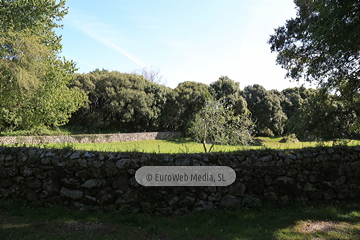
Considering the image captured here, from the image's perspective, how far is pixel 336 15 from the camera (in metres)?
6.27

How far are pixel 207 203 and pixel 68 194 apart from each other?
10.9 feet

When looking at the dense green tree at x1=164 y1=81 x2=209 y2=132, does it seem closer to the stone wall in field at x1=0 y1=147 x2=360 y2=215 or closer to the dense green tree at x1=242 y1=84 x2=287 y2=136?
the dense green tree at x1=242 y1=84 x2=287 y2=136

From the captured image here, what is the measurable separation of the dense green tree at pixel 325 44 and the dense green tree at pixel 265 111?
1091 inches

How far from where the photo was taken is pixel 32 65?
38.7ft

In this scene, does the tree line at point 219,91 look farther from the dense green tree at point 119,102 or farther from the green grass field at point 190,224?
the dense green tree at point 119,102

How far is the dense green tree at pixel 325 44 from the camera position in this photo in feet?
21.4

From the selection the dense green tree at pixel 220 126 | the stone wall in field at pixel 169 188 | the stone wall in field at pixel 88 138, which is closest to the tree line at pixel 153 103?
the stone wall in field at pixel 88 138

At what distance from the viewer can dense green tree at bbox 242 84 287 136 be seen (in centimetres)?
3772

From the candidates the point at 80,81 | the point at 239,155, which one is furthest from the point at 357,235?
the point at 80,81

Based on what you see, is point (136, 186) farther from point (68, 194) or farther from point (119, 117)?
point (119, 117)

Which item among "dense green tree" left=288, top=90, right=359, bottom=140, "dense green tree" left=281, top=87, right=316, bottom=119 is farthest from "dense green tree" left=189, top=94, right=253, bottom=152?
"dense green tree" left=281, top=87, right=316, bottom=119

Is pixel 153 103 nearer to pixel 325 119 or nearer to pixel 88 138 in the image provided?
pixel 88 138

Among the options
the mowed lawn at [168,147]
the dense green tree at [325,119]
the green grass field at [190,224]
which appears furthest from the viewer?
the dense green tree at [325,119]

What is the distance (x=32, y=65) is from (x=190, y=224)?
1212cm
